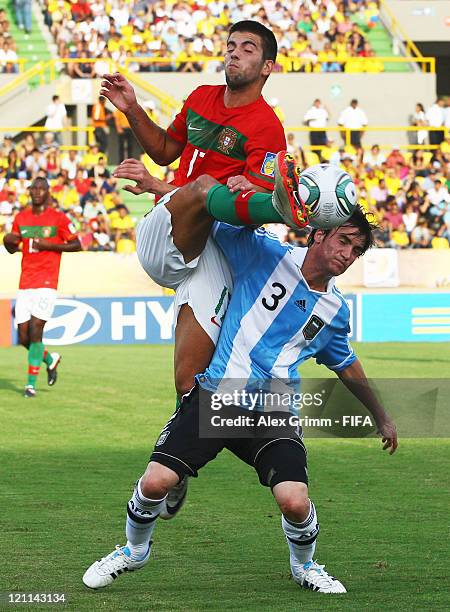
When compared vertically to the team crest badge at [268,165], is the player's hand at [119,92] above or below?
above

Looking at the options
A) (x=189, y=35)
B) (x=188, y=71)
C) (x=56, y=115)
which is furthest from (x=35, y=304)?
(x=189, y=35)

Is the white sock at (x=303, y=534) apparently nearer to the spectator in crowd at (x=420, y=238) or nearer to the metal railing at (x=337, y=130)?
the spectator in crowd at (x=420, y=238)

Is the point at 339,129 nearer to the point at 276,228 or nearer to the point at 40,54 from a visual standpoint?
the point at 276,228

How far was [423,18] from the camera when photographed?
33969 millimetres

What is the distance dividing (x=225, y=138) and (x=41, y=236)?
8.00 meters

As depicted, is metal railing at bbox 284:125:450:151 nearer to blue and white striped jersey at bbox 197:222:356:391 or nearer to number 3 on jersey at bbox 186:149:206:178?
number 3 on jersey at bbox 186:149:206:178

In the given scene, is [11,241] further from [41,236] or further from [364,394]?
[364,394]

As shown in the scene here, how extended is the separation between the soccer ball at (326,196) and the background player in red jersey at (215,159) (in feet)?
1.69

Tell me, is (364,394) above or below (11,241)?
above

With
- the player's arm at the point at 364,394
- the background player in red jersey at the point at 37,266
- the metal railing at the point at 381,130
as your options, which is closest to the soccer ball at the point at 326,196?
the player's arm at the point at 364,394

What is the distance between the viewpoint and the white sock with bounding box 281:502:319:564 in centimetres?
579

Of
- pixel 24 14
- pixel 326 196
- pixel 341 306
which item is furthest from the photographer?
pixel 24 14

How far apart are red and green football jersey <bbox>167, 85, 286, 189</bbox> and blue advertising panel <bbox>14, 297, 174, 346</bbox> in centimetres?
1346

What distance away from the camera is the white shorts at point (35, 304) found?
13.8 metres
